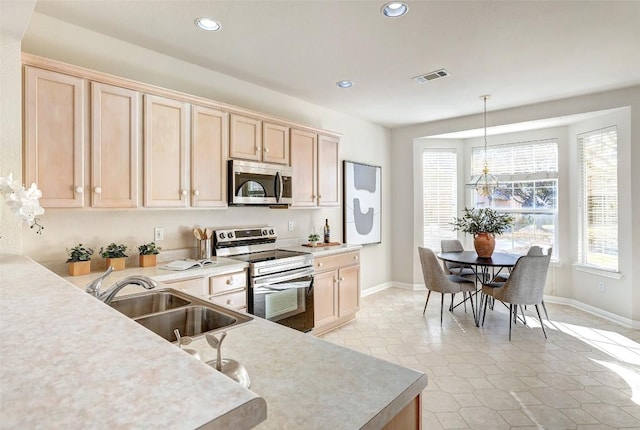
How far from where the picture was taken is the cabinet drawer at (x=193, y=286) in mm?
2459

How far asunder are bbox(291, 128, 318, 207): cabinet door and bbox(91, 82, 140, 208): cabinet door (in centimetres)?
164

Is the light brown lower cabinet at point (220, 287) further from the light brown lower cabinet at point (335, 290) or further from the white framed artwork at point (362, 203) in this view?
the white framed artwork at point (362, 203)

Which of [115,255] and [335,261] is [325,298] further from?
[115,255]

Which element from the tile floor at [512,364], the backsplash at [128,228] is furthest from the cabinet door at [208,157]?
the tile floor at [512,364]

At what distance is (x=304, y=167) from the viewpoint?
3.92 meters

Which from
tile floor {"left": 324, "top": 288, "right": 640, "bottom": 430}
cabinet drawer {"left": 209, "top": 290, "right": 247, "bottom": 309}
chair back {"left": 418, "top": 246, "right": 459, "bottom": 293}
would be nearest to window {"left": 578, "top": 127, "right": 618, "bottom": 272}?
tile floor {"left": 324, "top": 288, "right": 640, "bottom": 430}

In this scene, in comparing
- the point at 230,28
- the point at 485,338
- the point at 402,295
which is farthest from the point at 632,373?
the point at 230,28

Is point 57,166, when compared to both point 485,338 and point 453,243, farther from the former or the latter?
point 453,243

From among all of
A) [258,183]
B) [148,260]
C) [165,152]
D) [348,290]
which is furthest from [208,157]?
[348,290]

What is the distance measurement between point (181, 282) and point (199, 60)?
2004mm

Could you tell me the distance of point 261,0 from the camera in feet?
7.42

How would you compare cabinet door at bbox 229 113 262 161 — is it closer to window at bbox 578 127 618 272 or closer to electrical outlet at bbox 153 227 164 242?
electrical outlet at bbox 153 227 164 242

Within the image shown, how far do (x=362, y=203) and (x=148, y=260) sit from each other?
131 inches

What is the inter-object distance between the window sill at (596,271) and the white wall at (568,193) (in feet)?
0.19
